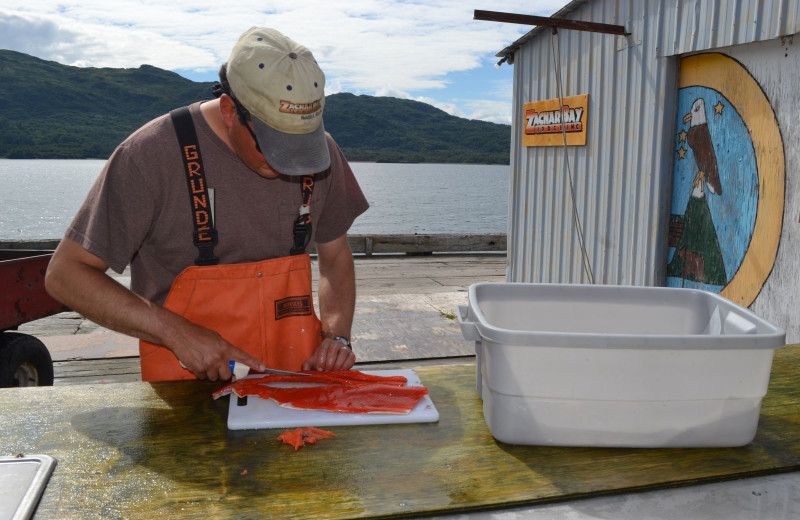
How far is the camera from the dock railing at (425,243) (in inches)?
624

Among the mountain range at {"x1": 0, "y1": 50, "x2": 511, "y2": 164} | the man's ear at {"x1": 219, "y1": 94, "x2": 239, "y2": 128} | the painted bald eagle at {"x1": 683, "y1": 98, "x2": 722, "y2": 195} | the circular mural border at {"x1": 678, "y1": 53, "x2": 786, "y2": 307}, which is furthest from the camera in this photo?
the mountain range at {"x1": 0, "y1": 50, "x2": 511, "y2": 164}

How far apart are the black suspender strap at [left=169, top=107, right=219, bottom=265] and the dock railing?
13.0m

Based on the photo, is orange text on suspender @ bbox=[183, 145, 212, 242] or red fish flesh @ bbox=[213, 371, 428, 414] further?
orange text on suspender @ bbox=[183, 145, 212, 242]

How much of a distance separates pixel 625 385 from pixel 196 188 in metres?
1.70

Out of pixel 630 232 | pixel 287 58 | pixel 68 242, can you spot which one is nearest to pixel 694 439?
pixel 287 58

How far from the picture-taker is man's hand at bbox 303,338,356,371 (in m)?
2.46

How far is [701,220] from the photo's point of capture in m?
6.21

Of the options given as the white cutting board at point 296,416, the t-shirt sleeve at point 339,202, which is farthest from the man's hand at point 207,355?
the t-shirt sleeve at point 339,202

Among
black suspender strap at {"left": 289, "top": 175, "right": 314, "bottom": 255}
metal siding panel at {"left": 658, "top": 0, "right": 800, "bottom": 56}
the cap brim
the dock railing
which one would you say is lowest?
the dock railing

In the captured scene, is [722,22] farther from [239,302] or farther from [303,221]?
[239,302]

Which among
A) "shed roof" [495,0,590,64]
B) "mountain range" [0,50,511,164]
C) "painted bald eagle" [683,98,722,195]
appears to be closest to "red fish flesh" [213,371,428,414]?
"painted bald eagle" [683,98,722,195]

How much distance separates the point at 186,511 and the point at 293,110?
1.34 m

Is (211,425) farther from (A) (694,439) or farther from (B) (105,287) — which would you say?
(A) (694,439)

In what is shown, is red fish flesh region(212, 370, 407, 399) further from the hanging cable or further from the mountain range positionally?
the mountain range
